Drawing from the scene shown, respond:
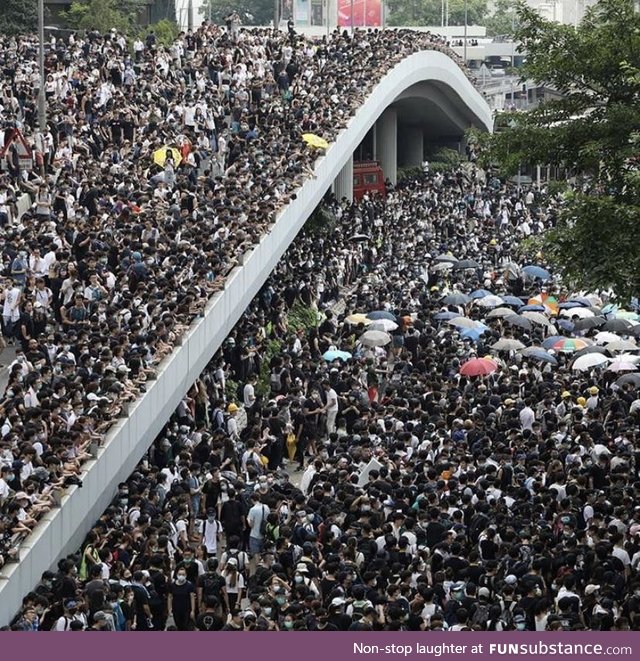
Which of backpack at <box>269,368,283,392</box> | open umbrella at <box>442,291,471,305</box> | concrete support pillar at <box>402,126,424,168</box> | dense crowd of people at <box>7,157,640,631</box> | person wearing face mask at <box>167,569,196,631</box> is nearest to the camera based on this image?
dense crowd of people at <box>7,157,640,631</box>

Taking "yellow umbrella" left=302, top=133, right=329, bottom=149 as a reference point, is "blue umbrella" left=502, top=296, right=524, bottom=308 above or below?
below

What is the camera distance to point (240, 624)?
1659 centimetres

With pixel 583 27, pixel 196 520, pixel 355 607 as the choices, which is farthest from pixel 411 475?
pixel 583 27

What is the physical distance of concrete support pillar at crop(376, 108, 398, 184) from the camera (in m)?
58.9

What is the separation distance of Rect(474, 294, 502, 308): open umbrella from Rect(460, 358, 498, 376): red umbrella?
6.00 m

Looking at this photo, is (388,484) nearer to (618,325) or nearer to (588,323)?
(618,325)

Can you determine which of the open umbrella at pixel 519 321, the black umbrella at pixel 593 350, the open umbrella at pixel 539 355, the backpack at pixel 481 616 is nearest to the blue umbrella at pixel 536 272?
the open umbrella at pixel 519 321

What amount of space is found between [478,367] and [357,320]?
507 cm

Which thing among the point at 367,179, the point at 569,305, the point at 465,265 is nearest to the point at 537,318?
the point at 569,305

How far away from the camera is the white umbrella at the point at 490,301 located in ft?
111

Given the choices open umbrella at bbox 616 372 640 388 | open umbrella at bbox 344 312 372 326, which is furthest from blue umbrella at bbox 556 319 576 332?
open umbrella at bbox 616 372 640 388

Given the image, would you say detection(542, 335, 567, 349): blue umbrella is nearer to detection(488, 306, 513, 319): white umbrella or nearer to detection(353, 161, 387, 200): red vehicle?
detection(488, 306, 513, 319): white umbrella

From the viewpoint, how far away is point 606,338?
29.9 meters

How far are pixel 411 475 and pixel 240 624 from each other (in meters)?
5.40
